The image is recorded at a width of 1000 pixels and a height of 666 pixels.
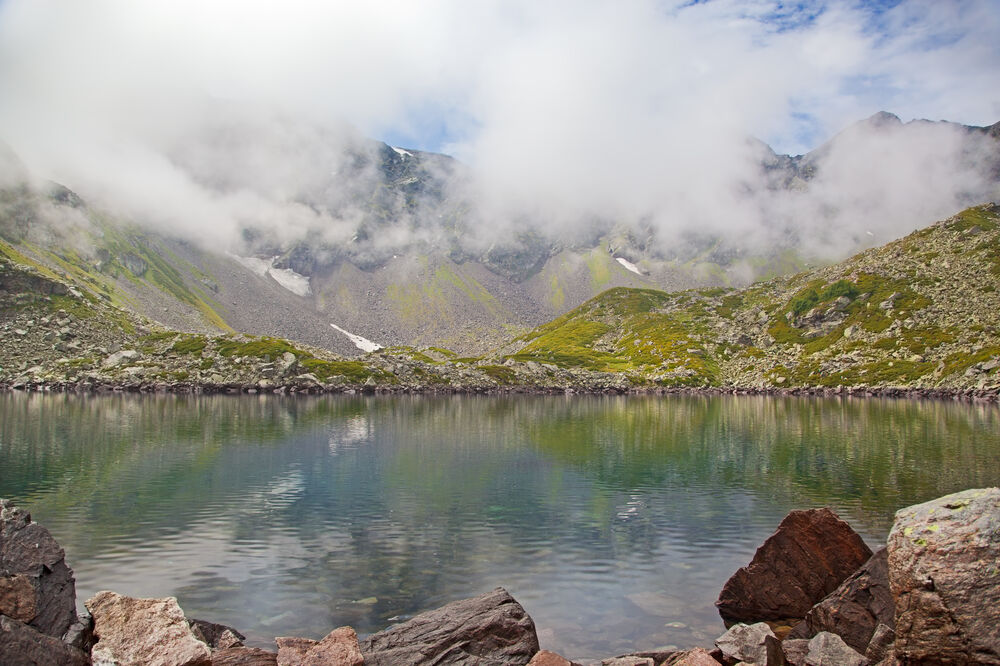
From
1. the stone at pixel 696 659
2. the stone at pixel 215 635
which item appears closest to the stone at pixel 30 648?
the stone at pixel 215 635

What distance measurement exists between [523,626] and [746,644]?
20.9 ft

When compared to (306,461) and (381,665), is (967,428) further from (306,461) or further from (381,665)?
(381,665)

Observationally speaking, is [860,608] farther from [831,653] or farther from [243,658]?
[243,658]

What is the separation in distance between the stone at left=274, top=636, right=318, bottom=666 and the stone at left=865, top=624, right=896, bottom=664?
15.3 meters

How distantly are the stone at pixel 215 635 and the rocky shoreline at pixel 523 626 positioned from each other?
0.15 feet

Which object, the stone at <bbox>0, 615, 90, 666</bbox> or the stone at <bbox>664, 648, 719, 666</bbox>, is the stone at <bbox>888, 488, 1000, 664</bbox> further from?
the stone at <bbox>0, 615, 90, 666</bbox>

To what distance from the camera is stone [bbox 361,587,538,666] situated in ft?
61.4

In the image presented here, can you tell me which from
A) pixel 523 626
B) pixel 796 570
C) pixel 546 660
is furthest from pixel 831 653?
pixel 523 626

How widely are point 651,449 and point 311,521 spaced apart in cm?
4596

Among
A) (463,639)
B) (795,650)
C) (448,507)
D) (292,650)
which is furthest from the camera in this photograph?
(448,507)

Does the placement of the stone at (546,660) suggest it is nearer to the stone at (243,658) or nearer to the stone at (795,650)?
the stone at (795,650)

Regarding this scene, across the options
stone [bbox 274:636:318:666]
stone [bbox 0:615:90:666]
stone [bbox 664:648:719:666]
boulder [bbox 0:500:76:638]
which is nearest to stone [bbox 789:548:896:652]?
stone [bbox 664:648:719:666]

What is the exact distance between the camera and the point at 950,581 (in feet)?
50.2

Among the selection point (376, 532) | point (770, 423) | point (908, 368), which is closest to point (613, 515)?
point (376, 532)
